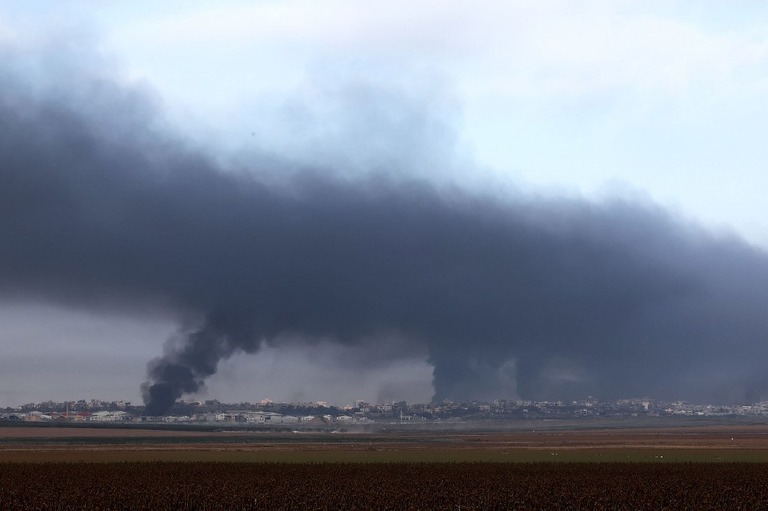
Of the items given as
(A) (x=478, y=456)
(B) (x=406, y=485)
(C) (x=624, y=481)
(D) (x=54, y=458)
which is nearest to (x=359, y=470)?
(B) (x=406, y=485)

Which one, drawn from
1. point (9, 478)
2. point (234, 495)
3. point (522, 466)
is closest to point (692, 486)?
point (522, 466)

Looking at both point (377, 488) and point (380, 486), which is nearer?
point (377, 488)

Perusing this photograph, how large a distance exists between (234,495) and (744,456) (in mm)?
70256

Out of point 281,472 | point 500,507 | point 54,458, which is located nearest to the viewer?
point 500,507

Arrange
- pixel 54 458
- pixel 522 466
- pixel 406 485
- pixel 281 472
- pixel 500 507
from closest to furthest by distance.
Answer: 1. pixel 500 507
2. pixel 406 485
3. pixel 281 472
4. pixel 522 466
5. pixel 54 458

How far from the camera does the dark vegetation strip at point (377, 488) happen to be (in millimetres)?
49906

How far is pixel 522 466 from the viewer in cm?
7644

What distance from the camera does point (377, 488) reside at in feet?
182

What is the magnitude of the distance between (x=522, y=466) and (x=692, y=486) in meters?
19.8

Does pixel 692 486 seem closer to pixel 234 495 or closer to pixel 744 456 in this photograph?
pixel 234 495

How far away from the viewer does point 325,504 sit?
48.4m

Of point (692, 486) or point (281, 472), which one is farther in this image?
point (281, 472)

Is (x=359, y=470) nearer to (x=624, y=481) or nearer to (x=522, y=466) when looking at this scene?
(x=522, y=466)

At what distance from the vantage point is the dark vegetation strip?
49.9 metres
